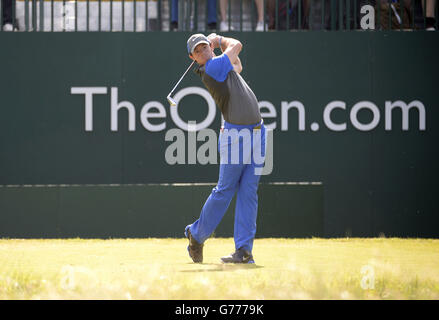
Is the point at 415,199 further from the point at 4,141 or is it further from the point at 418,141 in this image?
the point at 4,141

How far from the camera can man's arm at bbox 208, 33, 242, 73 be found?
20.9 ft

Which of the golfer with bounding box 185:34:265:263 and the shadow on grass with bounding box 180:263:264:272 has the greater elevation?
the golfer with bounding box 185:34:265:263

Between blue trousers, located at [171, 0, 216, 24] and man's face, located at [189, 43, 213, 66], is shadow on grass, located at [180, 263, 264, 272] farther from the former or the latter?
blue trousers, located at [171, 0, 216, 24]

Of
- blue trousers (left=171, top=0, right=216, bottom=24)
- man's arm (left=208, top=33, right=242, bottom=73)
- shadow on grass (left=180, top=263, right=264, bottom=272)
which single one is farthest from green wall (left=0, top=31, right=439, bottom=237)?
shadow on grass (left=180, top=263, right=264, bottom=272)

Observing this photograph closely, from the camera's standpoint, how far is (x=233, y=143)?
6309 millimetres

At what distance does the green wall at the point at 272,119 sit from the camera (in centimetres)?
984

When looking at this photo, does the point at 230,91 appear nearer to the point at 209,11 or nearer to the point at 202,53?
the point at 202,53

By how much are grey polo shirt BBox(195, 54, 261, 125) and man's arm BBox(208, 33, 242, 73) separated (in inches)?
2.7

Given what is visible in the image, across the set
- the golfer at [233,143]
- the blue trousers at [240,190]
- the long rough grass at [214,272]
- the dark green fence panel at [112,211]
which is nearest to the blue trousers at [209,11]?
the dark green fence panel at [112,211]

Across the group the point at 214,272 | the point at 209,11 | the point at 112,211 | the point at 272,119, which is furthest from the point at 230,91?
the point at 209,11

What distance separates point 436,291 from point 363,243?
3972 mm

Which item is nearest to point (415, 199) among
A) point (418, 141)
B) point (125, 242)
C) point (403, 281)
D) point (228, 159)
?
point (418, 141)

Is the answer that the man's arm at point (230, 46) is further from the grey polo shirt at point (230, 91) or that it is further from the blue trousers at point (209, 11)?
the blue trousers at point (209, 11)

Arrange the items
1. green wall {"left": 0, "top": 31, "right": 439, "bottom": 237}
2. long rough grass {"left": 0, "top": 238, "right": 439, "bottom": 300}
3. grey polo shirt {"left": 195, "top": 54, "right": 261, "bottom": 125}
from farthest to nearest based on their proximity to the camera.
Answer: green wall {"left": 0, "top": 31, "right": 439, "bottom": 237} → grey polo shirt {"left": 195, "top": 54, "right": 261, "bottom": 125} → long rough grass {"left": 0, "top": 238, "right": 439, "bottom": 300}
